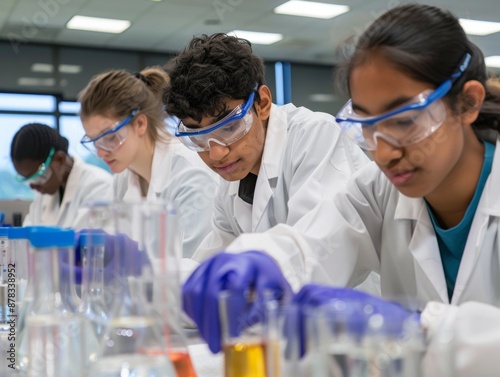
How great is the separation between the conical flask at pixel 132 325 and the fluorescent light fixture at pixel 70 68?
31.1 feet

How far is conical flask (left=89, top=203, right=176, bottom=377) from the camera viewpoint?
2.66 ft

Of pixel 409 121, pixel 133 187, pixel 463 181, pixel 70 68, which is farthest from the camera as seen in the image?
pixel 70 68

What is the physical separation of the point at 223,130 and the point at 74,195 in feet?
7.31

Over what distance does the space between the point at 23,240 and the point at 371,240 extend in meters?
0.92

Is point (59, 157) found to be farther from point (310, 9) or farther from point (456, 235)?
point (310, 9)

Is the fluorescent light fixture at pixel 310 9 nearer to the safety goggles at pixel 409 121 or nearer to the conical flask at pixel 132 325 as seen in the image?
the safety goggles at pixel 409 121

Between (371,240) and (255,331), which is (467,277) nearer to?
(371,240)

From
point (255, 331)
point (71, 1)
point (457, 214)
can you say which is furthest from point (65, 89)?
point (255, 331)

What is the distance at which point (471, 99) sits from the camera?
1.40 meters

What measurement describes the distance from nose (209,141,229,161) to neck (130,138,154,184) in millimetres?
1058

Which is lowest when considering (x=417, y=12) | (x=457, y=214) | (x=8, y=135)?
(x=8, y=135)

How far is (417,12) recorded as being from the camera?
55.1 inches

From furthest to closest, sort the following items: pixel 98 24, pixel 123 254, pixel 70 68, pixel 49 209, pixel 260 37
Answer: pixel 70 68, pixel 260 37, pixel 98 24, pixel 49 209, pixel 123 254

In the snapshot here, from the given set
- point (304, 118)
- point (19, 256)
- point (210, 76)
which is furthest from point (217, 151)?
point (19, 256)
